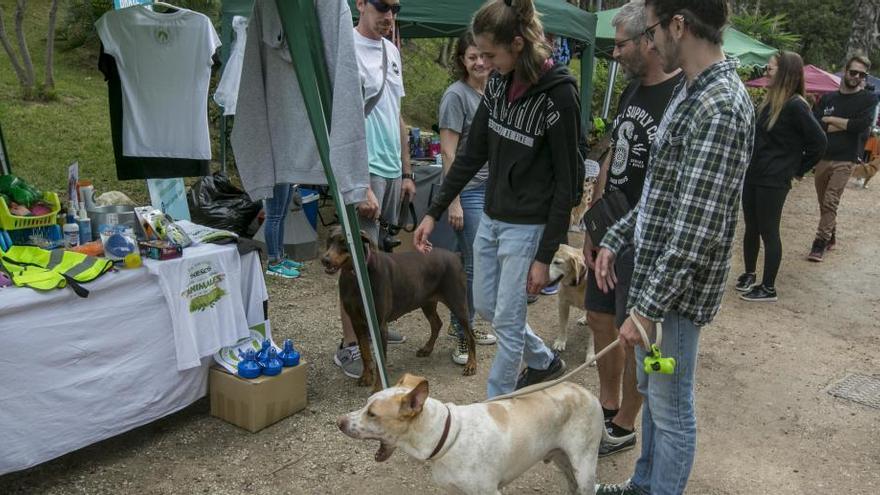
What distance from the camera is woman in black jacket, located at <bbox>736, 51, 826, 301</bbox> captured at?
5.69m

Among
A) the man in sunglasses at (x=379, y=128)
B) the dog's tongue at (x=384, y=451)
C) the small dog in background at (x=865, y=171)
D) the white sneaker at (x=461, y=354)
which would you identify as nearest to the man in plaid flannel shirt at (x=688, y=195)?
the dog's tongue at (x=384, y=451)

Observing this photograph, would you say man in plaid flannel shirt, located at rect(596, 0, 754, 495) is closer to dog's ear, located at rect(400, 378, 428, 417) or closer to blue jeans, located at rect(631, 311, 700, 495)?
blue jeans, located at rect(631, 311, 700, 495)

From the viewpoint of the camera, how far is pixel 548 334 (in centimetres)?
513

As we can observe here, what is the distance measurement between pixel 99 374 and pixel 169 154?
2435 mm

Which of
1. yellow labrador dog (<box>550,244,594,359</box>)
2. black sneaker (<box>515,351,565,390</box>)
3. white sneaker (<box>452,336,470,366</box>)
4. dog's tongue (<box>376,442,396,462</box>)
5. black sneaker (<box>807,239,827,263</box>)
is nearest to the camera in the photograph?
dog's tongue (<box>376,442,396,462</box>)

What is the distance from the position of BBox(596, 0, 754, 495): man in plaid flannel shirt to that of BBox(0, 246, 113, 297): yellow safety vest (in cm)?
223

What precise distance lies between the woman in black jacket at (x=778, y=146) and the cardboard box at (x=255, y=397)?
443cm

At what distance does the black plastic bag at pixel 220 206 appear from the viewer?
6.20m

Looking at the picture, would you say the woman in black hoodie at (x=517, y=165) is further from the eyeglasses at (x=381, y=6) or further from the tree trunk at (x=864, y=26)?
the tree trunk at (x=864, y=26)

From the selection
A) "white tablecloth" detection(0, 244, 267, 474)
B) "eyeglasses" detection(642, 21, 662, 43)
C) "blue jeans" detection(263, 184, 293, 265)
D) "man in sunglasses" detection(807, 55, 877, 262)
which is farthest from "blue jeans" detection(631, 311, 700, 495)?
"man in sunglasses" detection(807, 55, 877, 262)

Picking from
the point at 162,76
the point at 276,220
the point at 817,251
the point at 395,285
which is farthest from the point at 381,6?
the point at 817,251

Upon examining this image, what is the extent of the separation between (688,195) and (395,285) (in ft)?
7.26

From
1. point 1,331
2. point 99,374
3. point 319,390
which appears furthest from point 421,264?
point 1,331

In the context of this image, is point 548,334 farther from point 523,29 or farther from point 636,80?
point 523,29
